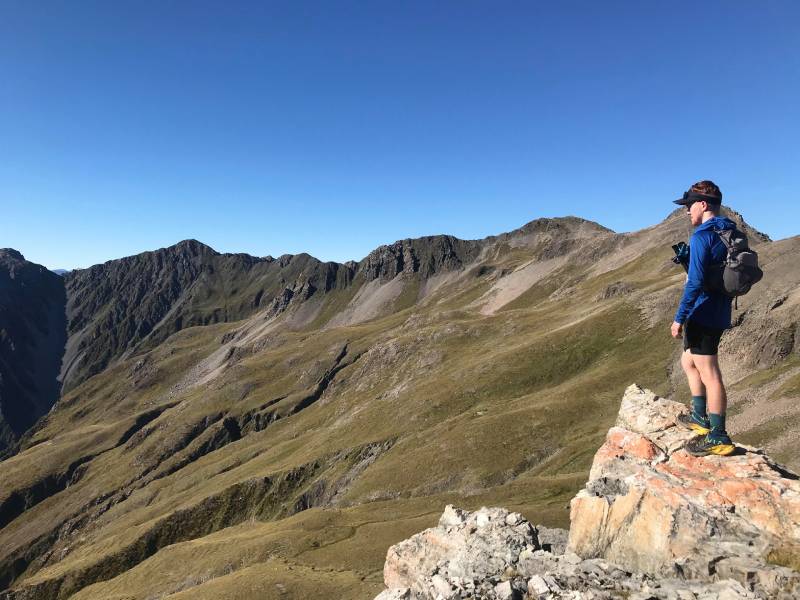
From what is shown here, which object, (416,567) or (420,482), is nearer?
(416,567)

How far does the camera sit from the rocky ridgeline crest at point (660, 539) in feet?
40.9

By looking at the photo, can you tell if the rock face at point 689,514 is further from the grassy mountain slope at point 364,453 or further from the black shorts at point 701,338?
the grassy mountain slope at point 364,453

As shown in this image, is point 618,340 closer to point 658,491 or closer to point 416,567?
point 416,567

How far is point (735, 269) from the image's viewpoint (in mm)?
13250

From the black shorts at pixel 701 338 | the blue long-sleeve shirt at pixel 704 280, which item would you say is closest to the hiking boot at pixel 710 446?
the black shorts at pixel 701 338

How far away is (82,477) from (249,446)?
80.5 metres

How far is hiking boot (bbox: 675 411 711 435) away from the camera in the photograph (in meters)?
15.8

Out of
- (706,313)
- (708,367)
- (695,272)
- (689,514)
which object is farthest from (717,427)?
(695,272)

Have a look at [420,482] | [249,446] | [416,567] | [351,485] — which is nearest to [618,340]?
[420,482]

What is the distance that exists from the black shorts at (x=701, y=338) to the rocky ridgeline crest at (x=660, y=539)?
3544mm

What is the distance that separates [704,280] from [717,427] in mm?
4532

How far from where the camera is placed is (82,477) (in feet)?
610

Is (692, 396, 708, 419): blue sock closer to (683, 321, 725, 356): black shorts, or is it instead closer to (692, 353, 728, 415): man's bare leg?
(692, 353, 728, 415): man's bare leg

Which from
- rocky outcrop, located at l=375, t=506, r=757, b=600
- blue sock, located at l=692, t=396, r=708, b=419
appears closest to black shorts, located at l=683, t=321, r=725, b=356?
blue sock, located at l=692, t=396, r=708, b=419
